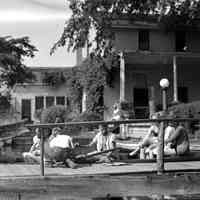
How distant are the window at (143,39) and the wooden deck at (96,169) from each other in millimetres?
23365

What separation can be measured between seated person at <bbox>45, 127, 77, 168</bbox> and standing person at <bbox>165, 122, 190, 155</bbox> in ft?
6.47

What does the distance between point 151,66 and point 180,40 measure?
2.79m

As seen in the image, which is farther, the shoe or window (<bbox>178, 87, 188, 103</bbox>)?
window (<bbox>178, 87, 188, 103</bbox>)

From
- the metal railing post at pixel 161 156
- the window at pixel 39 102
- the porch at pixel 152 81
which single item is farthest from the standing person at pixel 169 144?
the window at pixel 39 102

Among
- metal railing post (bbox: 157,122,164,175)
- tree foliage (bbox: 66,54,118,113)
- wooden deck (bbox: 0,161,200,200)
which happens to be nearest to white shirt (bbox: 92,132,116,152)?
wooden deck (bbox: 0,161,200,200)

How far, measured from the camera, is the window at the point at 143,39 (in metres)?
31.6

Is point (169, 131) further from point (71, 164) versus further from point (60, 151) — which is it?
point (71, 164)

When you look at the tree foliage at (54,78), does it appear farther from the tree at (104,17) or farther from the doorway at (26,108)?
the tree at (104,17)

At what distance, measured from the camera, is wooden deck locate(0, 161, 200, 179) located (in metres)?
7.58

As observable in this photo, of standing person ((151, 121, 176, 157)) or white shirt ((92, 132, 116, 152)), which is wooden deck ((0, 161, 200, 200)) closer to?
standing person ((151, 121, 176, 157))

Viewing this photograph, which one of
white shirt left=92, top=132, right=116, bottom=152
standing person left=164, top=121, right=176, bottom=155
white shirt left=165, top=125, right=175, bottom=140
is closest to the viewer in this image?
standing person left=164, top=121, right=176, bottom=155

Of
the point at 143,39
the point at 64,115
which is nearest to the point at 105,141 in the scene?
the point at 64,115

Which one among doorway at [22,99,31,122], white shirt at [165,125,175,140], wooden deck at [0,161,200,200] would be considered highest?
doorway at [22,99,31,122]

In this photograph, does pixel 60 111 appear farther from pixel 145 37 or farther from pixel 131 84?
pixel 145 37
